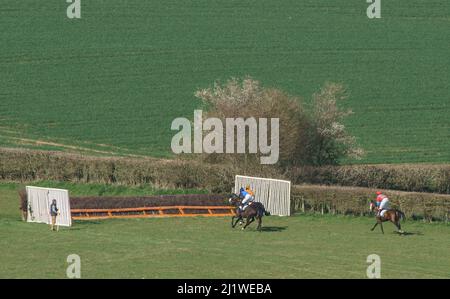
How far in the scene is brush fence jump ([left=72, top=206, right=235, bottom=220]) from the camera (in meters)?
44.3

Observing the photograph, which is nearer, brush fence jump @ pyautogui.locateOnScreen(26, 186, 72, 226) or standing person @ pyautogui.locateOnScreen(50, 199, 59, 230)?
standing person @ pyautogui.locateOnScreen(50, 199, 59, 230)

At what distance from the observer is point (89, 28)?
271 ft

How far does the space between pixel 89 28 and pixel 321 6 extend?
2065 cm

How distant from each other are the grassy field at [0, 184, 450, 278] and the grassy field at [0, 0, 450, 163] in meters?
18.6

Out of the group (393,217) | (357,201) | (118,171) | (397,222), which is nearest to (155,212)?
(118,171)

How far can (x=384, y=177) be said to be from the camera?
168 ft

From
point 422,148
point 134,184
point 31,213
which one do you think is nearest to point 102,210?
point 31,213

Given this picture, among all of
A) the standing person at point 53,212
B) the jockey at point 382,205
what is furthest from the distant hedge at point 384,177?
the standing person at point 53,212

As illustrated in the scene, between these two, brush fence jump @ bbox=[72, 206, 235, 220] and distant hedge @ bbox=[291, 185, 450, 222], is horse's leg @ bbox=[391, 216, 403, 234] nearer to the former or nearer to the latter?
distant hedge @ bbox=[291, 185, 450, 222]

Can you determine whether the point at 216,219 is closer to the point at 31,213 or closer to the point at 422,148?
the point at 31,213

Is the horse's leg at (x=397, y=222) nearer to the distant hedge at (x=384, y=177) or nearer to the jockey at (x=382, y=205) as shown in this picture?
the jockey at (x=382, y=205)

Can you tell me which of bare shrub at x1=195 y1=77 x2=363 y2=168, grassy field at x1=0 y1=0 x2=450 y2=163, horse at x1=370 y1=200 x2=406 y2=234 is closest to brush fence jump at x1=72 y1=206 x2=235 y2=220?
bare shrub at x1=195 y1=77 x2=363 y2=168

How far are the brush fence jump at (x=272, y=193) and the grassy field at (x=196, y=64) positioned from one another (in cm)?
1422

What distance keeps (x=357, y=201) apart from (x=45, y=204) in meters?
13.2
